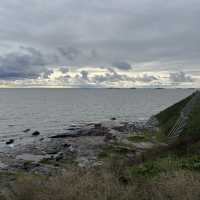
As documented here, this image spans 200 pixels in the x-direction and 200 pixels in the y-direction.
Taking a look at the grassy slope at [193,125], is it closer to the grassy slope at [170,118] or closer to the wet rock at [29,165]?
the grassy slope at [170,118]

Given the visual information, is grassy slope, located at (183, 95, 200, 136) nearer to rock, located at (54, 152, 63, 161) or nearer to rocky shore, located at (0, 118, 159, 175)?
rocky shore, located at (0, 118, 159, 175)

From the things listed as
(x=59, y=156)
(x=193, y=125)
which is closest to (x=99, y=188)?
(x=59, y=156)

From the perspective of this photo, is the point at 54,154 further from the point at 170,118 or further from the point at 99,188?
the point at 99,188

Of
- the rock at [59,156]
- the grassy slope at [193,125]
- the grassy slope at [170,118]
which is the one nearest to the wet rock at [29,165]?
the rock at [59,156]

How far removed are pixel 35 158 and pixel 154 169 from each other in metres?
18.8

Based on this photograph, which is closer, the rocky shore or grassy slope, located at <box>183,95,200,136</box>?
the rocky shore

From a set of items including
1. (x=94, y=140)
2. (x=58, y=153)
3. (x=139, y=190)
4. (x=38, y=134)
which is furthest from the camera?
(x=38, y=134)

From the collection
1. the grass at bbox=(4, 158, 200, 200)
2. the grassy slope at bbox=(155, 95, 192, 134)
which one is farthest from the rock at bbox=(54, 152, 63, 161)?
the grass at bbox=(4, 158, 200, 200)

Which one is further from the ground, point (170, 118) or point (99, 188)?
point (99, 188)

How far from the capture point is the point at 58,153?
3278cm

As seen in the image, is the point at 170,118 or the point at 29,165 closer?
the point at 29,165

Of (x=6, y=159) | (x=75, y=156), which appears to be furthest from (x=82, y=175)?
(x=6, y=159)

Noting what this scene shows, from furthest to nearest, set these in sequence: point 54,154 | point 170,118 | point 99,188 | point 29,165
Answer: point 170,118
point 54,154
point 29,165
point 99,188

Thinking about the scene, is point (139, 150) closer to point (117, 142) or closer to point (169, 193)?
point (117, 142)
